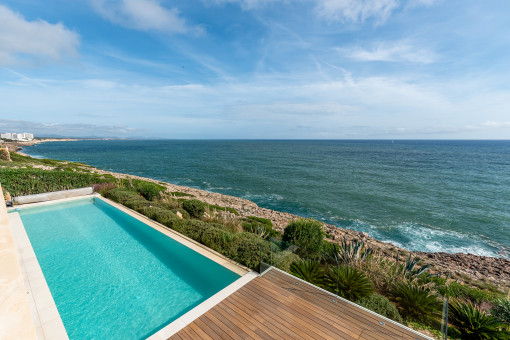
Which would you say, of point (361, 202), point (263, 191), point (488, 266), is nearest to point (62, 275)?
point (488, 266)

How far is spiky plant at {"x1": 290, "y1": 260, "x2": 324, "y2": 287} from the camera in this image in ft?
19.4

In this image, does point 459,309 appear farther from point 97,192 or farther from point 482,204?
point 482,204

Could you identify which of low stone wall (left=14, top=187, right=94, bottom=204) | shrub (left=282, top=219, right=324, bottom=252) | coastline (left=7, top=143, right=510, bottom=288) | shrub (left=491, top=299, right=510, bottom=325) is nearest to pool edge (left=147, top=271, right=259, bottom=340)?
shrub (left=282, top=219, right=324, bottom=252)

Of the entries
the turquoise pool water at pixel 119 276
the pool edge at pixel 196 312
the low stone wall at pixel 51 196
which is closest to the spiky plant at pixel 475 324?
the pool edge at pixel 196 312

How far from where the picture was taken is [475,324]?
445cm

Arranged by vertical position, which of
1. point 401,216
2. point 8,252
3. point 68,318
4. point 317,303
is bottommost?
point 401,216

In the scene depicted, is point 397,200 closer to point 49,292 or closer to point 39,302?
point 49,292

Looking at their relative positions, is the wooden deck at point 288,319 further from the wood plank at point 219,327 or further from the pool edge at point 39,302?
the pool edge at point 39,302

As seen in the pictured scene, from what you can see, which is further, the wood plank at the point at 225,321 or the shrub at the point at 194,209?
the shrub at the point at 194,209

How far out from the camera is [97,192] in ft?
52.1

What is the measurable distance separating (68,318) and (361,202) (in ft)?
80.7

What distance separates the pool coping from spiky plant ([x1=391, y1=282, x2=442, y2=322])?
360 cm

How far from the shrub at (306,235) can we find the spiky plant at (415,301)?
133 inches

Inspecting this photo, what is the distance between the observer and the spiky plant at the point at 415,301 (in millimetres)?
4763
